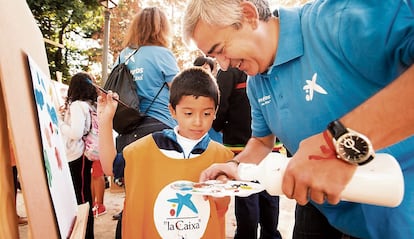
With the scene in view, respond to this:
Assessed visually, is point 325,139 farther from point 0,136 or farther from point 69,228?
point 69,228

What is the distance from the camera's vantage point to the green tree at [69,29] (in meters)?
11.8

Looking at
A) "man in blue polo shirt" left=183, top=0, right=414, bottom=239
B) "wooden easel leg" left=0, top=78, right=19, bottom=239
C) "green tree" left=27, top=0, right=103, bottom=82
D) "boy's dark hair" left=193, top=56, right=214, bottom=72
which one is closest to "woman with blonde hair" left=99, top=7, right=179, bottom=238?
"boy's dark hair" left=193, top=56, right=214, bottom=72

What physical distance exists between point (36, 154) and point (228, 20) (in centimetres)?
74

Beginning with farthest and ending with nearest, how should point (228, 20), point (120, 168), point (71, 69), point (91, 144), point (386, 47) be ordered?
point (71, 69), point (91, 144), point (120, 168), point (228, 20), point (386, 47)

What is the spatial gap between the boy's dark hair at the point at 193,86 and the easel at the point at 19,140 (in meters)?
0.82

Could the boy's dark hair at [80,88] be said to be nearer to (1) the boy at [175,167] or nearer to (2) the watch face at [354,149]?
(1) the boy at [175,167]

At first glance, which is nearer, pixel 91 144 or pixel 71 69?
pixel 91 144

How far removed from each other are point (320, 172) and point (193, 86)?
3.50 feet

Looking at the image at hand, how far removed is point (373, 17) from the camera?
0.94 m

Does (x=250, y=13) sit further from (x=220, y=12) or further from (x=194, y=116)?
(x=194, y=116)

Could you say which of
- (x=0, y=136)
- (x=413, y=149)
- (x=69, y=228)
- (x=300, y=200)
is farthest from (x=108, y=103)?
(x=413, y=149)

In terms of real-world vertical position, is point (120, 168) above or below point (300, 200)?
below

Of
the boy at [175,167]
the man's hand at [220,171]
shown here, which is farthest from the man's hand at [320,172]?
the boy at [175,167]

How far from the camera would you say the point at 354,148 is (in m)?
0.73
